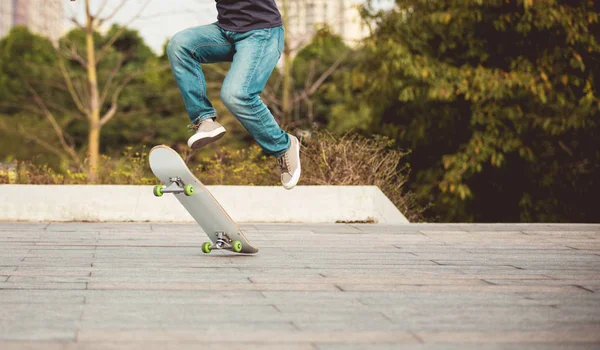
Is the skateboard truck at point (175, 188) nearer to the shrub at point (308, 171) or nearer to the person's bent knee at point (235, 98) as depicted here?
the person's bent knee at point (235, 98)

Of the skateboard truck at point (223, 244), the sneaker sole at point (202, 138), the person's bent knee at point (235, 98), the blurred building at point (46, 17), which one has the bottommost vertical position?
the skateboard truck at point (223, 244)

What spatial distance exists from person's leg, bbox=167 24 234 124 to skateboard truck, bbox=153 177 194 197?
405 mm

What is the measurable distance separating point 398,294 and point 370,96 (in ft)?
52.9

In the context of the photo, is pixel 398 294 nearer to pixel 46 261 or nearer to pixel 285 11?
pixel 46 261

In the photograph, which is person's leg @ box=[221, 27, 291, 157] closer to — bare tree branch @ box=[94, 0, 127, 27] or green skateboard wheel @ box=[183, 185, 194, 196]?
green skateboard wheel @ box=[183, 185, 194, 196]

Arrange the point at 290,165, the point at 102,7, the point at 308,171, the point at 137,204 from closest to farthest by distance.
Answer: the point at 290,165, the point at 137,204, the point at 308,171, the point at 102,7

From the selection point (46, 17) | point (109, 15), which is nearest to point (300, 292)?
point (109, 15)

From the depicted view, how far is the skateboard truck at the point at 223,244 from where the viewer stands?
18.1 ft

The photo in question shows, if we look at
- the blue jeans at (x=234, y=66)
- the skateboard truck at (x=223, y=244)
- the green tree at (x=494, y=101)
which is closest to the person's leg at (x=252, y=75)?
the blue jeans at (x=234, y=66)

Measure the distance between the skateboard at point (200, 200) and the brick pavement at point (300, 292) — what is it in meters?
0.11

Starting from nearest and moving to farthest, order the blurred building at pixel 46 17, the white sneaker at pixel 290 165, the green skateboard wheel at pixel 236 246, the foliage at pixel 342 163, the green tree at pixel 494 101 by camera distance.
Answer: the green skateboard wheel at pixel 236 246
the white sneaker at pixel 290 165
the foliage at pixel 342 163
the green tree at pixel 494 101
the blurred building at pixel 46 17

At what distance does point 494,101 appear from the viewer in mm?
18375

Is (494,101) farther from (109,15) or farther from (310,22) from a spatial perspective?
(109,15)

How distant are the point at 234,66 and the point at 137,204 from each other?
3100 millimetres
